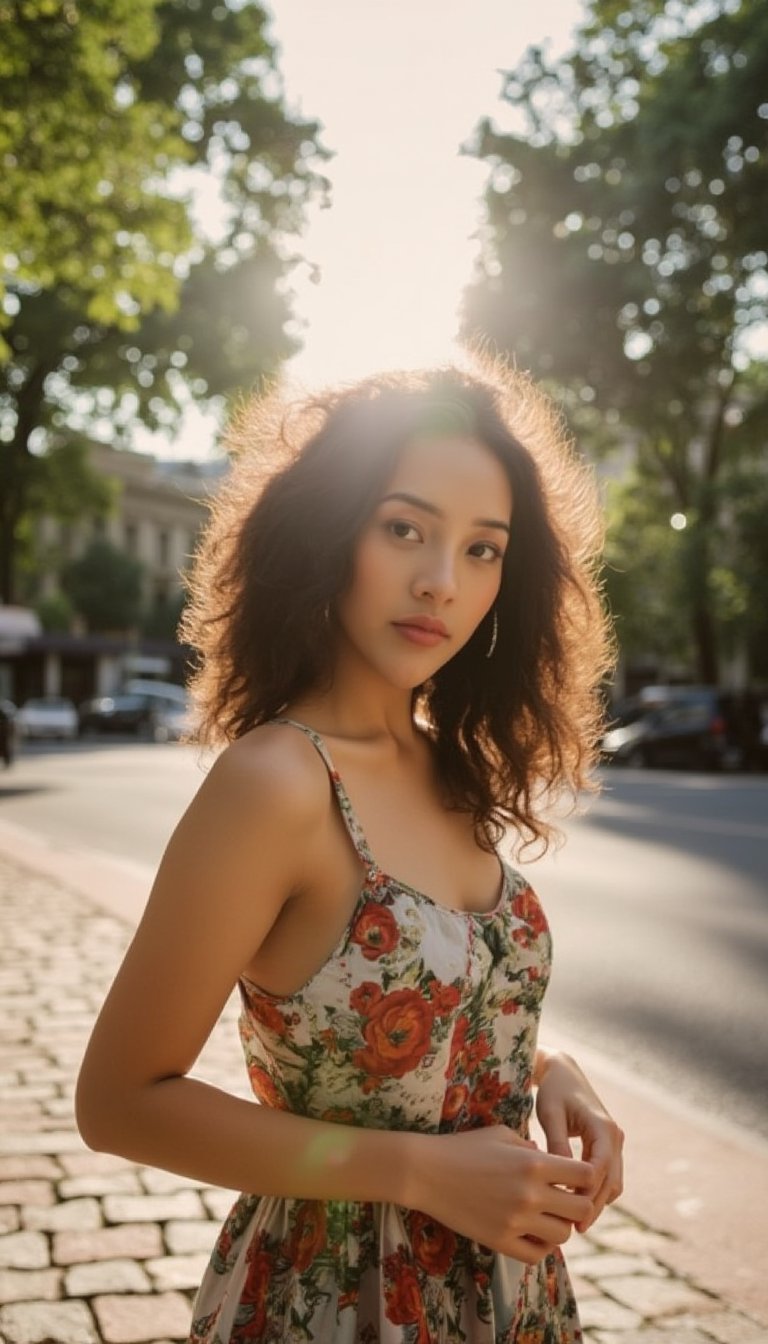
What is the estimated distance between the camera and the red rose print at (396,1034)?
1.42 metres

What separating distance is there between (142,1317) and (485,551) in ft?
6.94

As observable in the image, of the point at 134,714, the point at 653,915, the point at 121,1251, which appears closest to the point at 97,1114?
the point at 121,1251

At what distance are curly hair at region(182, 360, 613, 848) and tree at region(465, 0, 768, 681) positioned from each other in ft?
70.0

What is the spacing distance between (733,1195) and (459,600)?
2771 mm

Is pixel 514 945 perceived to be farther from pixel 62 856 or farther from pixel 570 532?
pixel 62 856

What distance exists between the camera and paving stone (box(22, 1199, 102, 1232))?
3449 mm

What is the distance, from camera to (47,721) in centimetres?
3925

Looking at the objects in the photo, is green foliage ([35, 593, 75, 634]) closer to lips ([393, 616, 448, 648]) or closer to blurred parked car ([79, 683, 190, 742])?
blurred parked car ([79, 683, 190, 742])

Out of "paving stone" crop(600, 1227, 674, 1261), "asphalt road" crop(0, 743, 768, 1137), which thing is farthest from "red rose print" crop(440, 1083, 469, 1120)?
"paving stone" crop(600, 1227, 674, 1261)

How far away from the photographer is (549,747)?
2.03m

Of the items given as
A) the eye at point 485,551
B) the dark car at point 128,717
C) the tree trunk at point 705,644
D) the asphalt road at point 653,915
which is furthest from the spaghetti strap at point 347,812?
the dark car at point 128,717

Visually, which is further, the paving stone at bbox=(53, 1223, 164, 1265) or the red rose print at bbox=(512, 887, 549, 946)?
the paving stone at bbox=(53, 1223, 164, 1265)

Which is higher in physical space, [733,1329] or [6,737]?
[6,737]

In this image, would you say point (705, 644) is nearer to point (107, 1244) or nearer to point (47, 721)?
point (47, 721)
